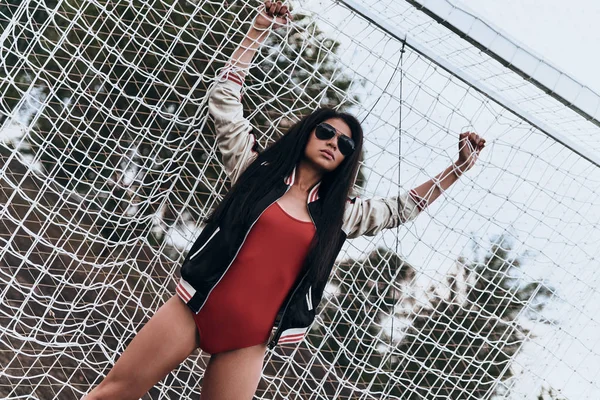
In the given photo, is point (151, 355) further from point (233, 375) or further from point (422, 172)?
point (422, 172)

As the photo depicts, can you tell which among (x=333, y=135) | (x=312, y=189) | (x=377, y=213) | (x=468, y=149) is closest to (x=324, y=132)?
(x=333, y=135)

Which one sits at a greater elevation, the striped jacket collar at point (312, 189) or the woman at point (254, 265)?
the striped jacket collar at point (312, 189)

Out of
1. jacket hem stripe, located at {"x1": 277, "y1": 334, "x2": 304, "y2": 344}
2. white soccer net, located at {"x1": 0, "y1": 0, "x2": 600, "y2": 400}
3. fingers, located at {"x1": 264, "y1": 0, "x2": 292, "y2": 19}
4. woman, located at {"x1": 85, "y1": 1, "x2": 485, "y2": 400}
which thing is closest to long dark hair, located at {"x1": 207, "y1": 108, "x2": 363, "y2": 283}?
woman, located at {"x1": 85, "y1": 1, "x2": 485, "y2": 400}

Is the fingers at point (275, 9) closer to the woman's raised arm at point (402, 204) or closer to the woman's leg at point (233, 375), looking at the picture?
the woman's raised arm at point (402, 204)

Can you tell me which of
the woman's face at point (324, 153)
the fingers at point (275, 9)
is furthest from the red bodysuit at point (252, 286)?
the fingers at point (275, 9)

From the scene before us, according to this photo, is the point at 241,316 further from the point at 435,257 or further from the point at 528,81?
the point at 528,81

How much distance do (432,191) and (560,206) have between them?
0.68 meters

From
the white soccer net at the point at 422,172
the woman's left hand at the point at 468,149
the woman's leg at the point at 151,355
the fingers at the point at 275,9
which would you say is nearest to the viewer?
the woman's leg at the point at 151,355

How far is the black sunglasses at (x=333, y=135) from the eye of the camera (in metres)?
1.48

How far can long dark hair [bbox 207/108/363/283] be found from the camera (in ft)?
4.69

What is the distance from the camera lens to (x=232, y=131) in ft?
5.02

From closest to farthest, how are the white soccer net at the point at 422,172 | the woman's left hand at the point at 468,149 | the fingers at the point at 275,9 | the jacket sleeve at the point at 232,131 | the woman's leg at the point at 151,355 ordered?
the woman's leg at the point at 151,355 → the jacket sleeve at the point at 232,131 → the fingers at the point at 275,9 → the woman's left hand at the point at 468,149 → the white soccer net at the point at 422,172

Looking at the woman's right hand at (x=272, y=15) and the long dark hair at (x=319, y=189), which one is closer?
the long dark hair at (x=319, y=189)

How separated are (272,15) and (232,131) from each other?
352 millimetres
